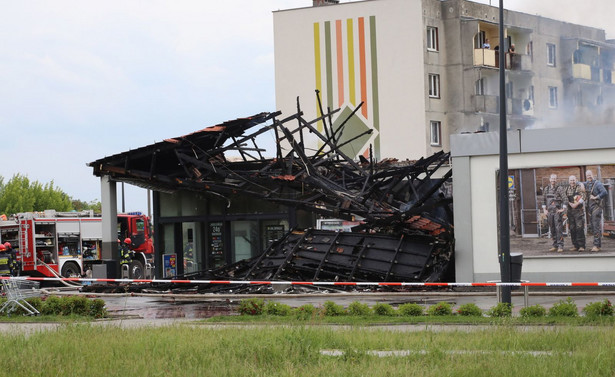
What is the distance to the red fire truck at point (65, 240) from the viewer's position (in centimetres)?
3934

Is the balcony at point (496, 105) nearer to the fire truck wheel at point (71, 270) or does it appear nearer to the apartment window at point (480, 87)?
the apartment window at point (480, 87)

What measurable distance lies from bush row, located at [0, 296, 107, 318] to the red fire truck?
16176 millimetres

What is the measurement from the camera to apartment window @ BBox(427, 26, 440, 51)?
60750 millimetres

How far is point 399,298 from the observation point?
25.4 meters

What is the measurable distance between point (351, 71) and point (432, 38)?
5554 millimetres

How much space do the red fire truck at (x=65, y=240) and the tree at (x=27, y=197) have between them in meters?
53.2

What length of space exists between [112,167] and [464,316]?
57.7ft

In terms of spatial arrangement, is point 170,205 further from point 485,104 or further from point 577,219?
point 485,104

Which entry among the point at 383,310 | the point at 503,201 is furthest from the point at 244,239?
the point at 503,201

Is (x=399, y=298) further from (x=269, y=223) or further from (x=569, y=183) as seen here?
(x=269, y=223)

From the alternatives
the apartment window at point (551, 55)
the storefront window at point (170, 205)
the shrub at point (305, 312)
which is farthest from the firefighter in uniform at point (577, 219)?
the apartment window at point (551, 55)

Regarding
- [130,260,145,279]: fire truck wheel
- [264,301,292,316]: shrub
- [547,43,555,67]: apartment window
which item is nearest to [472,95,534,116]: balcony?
[547,43,555,67]: apartment window

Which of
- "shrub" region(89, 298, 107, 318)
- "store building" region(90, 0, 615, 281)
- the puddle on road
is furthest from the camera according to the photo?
"store building" region(90, 0, 615, 281)

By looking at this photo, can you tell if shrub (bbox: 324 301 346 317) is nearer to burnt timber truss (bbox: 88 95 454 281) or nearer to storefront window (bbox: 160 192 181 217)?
burnt timber truss (bbox: 88 95 454 281)
